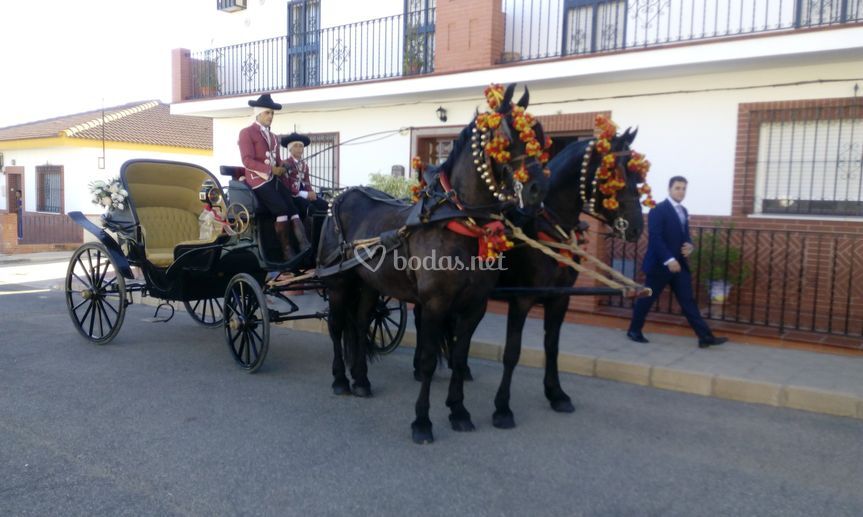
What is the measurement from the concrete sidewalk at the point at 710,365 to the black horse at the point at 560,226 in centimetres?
139

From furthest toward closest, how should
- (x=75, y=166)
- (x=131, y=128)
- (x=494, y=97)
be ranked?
(x=131, y=128), (x=75, y=166), (x=494, y=97)

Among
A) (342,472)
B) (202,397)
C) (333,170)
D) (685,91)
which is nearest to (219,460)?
(342,472)

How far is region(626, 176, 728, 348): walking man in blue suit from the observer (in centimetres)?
701

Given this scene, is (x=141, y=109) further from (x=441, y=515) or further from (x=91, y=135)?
(x=441, y=515)

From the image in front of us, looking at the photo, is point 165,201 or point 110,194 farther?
point 165,201

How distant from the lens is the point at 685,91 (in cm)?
852

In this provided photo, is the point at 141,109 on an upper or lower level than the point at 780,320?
upper

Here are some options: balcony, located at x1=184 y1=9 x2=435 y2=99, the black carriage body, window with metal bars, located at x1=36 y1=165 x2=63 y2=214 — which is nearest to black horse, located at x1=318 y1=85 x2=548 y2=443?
the black carriage body

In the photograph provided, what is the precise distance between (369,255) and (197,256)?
8.37ft

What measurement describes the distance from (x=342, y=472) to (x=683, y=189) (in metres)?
4.78

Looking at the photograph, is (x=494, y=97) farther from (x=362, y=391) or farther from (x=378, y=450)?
(x=362, y=391)

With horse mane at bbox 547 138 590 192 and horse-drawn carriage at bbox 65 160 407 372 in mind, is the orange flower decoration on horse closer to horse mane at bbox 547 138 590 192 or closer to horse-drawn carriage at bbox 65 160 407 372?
horse mane at bbox 547 138 590 192

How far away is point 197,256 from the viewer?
23.0 feet

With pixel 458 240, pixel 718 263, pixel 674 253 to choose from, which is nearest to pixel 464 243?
pixel 458 240
